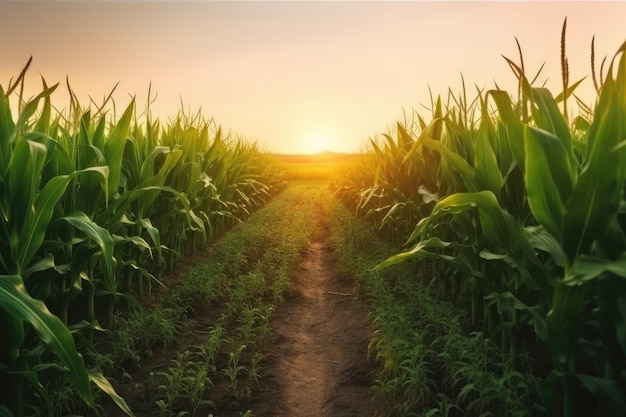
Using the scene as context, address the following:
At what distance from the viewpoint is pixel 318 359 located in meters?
3.59

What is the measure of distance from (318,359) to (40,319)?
2215 millimetres

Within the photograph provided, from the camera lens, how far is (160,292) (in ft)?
15.3

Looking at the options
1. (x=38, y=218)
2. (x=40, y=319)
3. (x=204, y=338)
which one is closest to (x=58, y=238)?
(x=38, y=218)

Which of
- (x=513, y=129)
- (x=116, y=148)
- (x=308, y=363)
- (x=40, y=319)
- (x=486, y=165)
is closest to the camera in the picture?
(x=40, y=319)

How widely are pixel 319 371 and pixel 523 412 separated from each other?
5.14 feet

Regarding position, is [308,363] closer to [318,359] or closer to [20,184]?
[318,359]

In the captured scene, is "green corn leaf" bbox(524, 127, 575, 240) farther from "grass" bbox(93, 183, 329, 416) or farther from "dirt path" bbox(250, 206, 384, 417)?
"grass" bbox(93, 183, 329, 416)

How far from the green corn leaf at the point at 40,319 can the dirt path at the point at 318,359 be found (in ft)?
3.98

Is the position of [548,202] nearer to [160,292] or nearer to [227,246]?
[160,292]

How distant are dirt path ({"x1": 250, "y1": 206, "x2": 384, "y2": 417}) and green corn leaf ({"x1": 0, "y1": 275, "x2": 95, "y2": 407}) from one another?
1.21 meters

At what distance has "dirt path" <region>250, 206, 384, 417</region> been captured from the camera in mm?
2855

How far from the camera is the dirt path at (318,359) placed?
286cm

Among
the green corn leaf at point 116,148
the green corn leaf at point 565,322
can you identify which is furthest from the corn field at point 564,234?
the green corn leaf at point 116,148

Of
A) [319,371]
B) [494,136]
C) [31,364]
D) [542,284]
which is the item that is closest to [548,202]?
[542,284]
